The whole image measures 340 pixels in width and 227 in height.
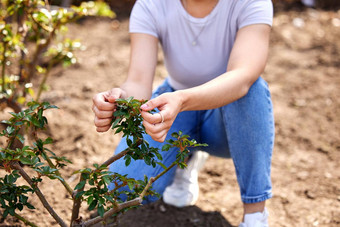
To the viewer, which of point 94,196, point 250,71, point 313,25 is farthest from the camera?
point 313,25

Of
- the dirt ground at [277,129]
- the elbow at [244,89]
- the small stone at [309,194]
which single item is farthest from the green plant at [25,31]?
the small stone at [309,194]

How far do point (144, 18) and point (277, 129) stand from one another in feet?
4.75

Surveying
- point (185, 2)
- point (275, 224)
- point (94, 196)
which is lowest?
point (275, 224)

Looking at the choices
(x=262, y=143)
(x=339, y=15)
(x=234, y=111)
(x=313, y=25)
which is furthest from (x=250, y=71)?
(x=339, y=15)

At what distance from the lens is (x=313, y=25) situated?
168 inches

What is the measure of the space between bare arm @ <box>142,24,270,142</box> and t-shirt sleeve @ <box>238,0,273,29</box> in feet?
0.07

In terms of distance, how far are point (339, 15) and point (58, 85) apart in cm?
320

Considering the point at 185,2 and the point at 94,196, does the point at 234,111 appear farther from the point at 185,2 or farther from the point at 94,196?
the point at 94,196

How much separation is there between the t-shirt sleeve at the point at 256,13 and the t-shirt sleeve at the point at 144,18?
0.41 meters

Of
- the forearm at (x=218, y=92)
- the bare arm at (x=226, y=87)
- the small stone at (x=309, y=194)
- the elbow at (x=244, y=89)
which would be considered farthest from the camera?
the small stone at (x=309, y=194)

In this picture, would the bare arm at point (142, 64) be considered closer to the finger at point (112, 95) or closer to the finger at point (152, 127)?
the finger at point (112, 95)

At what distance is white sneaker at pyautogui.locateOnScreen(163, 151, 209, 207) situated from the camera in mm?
2127

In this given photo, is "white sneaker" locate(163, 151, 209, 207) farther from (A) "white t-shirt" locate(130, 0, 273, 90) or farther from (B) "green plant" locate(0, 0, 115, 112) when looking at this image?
(B) "green plant" locate(0, 0, 115, 112)

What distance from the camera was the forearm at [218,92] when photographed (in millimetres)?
1472
